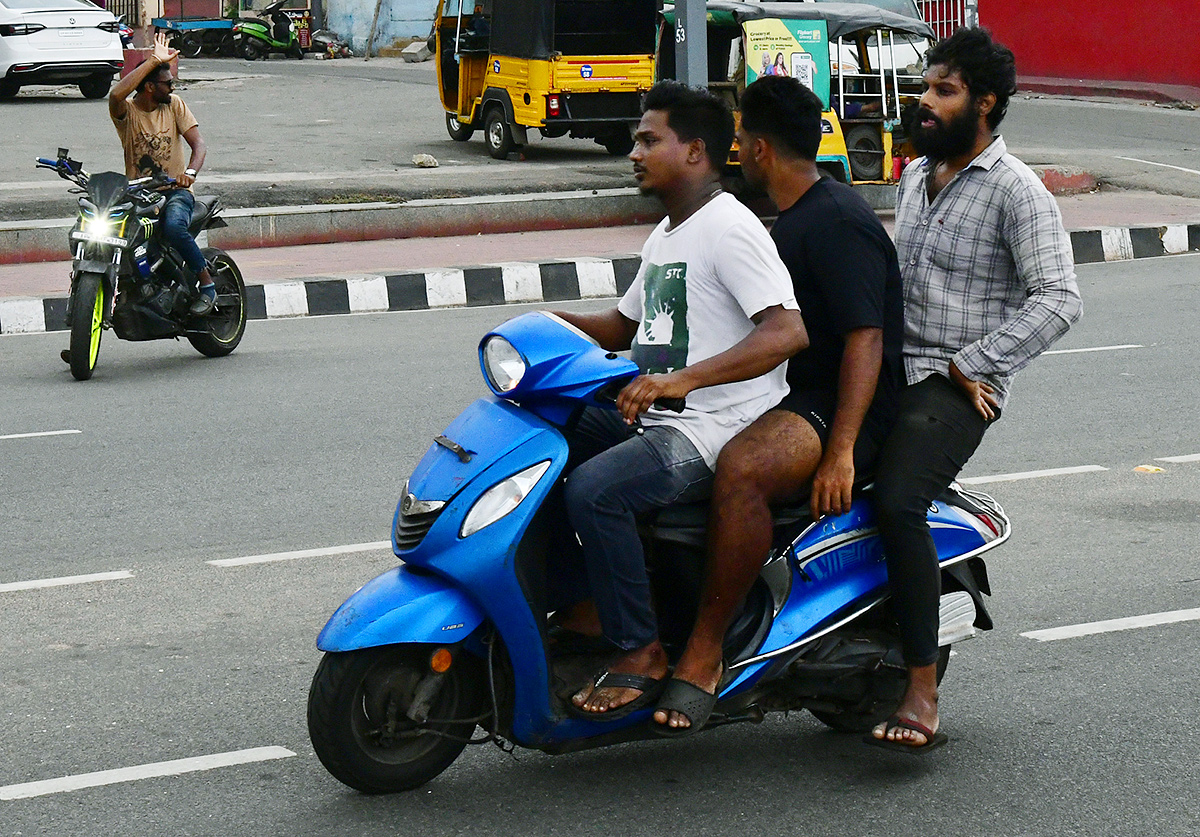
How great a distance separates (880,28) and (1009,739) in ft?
39.1

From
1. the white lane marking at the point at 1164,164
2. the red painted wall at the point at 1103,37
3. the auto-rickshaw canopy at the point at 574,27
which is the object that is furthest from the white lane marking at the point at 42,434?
the red painted wall at the point at 1103,37

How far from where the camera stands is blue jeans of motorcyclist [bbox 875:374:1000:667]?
3459 millimetres

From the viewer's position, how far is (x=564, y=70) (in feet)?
56.9

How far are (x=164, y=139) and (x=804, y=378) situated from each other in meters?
6.32

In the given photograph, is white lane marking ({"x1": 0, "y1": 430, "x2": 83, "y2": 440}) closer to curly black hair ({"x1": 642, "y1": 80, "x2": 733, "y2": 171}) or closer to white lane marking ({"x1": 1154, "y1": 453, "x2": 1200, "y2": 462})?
curly black hair ({"x1": 642, "y1": 80, "x2": 733, "y2": 171})

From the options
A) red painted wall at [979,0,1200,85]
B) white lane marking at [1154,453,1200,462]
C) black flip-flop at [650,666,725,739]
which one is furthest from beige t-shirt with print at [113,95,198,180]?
red painted wall at [979,0,1200,85]

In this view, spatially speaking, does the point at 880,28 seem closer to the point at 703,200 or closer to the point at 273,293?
the point at 273,293

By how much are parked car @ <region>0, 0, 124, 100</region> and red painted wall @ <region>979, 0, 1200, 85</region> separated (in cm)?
1406

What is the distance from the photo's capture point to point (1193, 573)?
5.14m

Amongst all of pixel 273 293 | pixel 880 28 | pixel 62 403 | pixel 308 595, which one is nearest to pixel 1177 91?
pixel 880 28

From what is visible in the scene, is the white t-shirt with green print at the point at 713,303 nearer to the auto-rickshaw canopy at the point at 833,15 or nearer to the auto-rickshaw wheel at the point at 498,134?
the auto-rickshaw canopy at the point at 833,15

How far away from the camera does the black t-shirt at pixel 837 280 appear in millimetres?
3402

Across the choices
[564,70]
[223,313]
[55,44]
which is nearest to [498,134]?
[564,70]

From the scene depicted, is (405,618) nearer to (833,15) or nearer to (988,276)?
(988,276)
